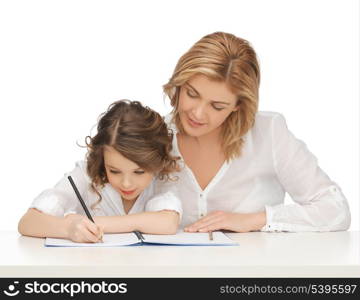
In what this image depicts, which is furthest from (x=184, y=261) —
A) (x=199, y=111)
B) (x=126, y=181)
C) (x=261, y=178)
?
(x=261, y=178)

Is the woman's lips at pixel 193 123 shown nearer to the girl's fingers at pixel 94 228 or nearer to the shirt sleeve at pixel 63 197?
the shirt sleeve at pixel 63 197

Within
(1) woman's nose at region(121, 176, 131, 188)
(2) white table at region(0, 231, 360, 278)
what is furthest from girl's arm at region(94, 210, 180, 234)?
(2) white table at region(0, 231, 360, 278)

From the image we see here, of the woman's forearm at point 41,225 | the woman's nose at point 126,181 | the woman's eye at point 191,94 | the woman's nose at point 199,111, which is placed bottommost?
the woman's forearm at point 41,225

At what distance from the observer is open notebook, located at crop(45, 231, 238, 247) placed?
2.29m

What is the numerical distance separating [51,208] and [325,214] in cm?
96

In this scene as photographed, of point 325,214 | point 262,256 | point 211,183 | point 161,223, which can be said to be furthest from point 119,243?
point 325,214

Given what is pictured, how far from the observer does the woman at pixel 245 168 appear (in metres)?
2.64

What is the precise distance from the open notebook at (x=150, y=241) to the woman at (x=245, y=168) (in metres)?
0.18

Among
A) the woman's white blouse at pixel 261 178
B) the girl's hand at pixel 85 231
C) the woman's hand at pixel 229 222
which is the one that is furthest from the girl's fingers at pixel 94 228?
the woman's white blouse at pixel 261 178

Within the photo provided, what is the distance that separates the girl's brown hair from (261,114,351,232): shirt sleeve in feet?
1.34

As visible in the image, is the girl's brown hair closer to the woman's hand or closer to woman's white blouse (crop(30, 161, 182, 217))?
woman's white blouse (crop(30, 161, 182, 217))

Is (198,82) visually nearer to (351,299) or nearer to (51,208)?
(51,208)

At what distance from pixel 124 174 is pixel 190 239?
1.01ft

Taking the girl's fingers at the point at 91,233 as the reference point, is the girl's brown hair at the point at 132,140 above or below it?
above
